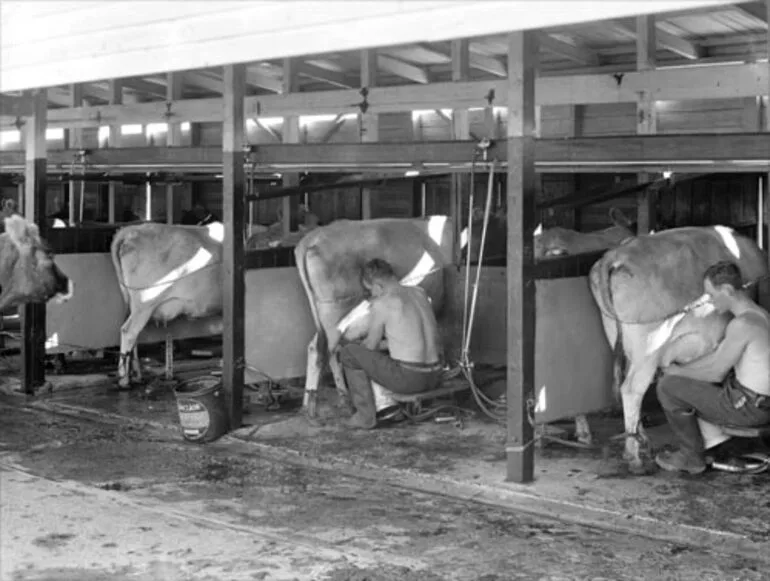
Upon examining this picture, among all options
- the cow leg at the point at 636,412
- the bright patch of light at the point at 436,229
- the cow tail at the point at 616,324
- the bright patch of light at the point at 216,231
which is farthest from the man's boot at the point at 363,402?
the bright patch of light at the point at 216,231

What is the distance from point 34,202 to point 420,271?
137 inches

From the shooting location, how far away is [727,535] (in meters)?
6.14

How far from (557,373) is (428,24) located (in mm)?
3994

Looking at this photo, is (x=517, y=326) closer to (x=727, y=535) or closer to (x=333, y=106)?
(x=727, y=535)

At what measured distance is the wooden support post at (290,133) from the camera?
12.8 m

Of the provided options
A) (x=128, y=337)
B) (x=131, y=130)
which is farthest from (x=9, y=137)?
(x=128, y=337)

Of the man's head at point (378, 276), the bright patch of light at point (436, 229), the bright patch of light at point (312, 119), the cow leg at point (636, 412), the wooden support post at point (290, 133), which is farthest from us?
the bright patch of light at point (312, 119)

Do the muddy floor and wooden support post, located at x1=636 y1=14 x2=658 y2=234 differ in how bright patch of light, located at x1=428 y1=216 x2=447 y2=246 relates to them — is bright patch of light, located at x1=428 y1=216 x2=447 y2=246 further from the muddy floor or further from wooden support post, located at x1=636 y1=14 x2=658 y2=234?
the muddy floor

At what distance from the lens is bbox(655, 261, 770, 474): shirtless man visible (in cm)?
707

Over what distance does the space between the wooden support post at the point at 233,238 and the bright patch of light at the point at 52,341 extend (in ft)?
9.19

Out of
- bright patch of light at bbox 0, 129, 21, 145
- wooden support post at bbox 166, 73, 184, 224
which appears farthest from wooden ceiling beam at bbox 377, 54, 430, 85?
bright patch of light at bbox 0, 129, 21, 145

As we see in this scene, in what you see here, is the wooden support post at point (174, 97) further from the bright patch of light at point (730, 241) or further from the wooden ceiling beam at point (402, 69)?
the bright patch of light at point (730, 241)

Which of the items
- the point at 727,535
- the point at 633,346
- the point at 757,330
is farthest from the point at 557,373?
the point at 727,535

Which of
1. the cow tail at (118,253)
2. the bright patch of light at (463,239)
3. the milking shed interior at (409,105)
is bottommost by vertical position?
the cow tail at (118,253)
